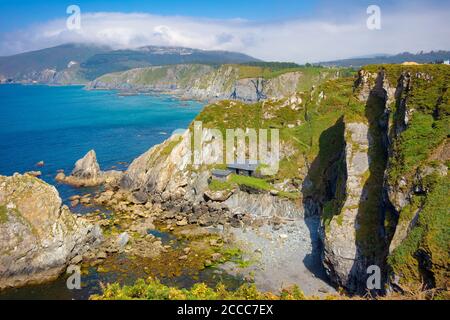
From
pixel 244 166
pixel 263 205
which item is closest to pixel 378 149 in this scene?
pixel 263 205

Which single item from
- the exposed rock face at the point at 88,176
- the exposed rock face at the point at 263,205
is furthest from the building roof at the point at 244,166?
the exposed rock face at the point at 88,176

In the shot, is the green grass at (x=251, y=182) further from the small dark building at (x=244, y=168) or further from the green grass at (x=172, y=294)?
the green grass at (x=172, y=294)

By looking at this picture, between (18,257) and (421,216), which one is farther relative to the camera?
(18,257)

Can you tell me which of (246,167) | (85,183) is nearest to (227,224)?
(246,167)
